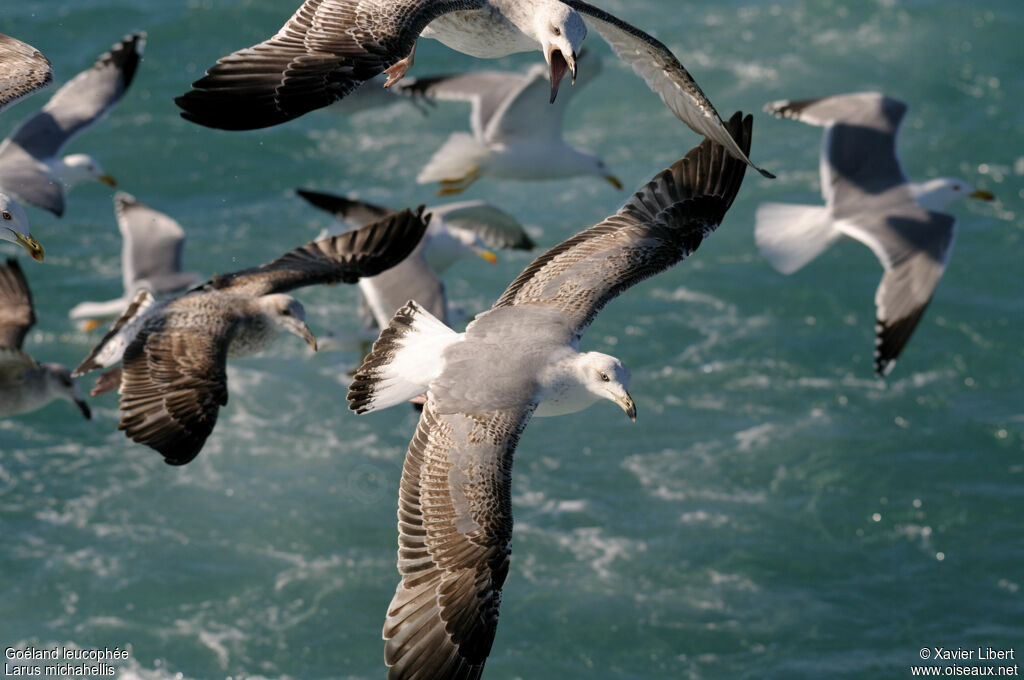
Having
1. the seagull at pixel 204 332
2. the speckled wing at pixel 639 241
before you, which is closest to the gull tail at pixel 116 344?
the seagull at pixel 204 332

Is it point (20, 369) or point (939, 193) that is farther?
point (939, 193)

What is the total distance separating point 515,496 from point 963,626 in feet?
12.0

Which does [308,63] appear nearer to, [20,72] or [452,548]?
[452,548]

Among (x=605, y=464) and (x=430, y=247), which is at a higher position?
(x=430, y=247)

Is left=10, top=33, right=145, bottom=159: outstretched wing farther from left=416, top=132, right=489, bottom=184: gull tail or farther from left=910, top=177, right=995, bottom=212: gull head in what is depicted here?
left=910, top=177, right=995, bottom=212: gull head

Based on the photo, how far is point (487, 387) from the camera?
6.45 m

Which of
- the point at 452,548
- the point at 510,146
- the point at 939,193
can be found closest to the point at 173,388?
the point at 452,548

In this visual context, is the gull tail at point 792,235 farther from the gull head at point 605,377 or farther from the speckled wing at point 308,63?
the speckled wing at point 308,63

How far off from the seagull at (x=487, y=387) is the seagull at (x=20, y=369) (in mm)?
→ 3999

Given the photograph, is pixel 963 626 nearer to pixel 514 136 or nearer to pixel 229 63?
pixel 514 136

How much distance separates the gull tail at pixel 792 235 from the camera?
→ 11164 millimetres

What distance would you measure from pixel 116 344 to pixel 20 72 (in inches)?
67.3

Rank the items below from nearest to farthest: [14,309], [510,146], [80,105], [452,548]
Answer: [452,548], [14,309], [80,105], [510,146]

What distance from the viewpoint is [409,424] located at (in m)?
12.5
